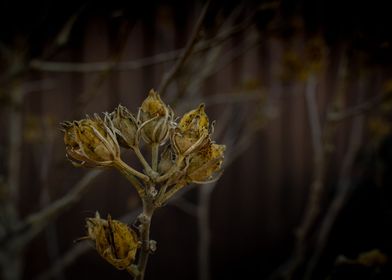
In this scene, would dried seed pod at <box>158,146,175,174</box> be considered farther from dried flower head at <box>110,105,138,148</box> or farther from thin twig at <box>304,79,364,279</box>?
thin twig at <box>304,79,364,279</box>

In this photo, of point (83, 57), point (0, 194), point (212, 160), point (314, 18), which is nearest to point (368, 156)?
point (314, 18)

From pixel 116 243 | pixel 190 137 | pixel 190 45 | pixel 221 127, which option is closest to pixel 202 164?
pixel 190 137

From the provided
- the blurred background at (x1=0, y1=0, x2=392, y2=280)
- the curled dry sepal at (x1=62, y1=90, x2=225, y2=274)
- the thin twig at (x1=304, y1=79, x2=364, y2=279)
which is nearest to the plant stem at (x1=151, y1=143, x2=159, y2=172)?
the curled dry sepal at (x1=62, y1=90, x2=225, y2=274)

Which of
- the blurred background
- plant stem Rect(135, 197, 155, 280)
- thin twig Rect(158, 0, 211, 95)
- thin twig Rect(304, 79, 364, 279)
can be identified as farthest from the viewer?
thin twig Rect(304, 79, 364, 279)

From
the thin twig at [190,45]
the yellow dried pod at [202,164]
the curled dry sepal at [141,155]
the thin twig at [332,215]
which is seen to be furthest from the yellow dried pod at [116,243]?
the thin twig at [332,215]

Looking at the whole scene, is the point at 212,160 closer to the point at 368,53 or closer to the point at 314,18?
the point at 368,53

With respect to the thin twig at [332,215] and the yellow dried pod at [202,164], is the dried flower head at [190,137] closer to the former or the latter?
the yellow dried pod at [202,164]
